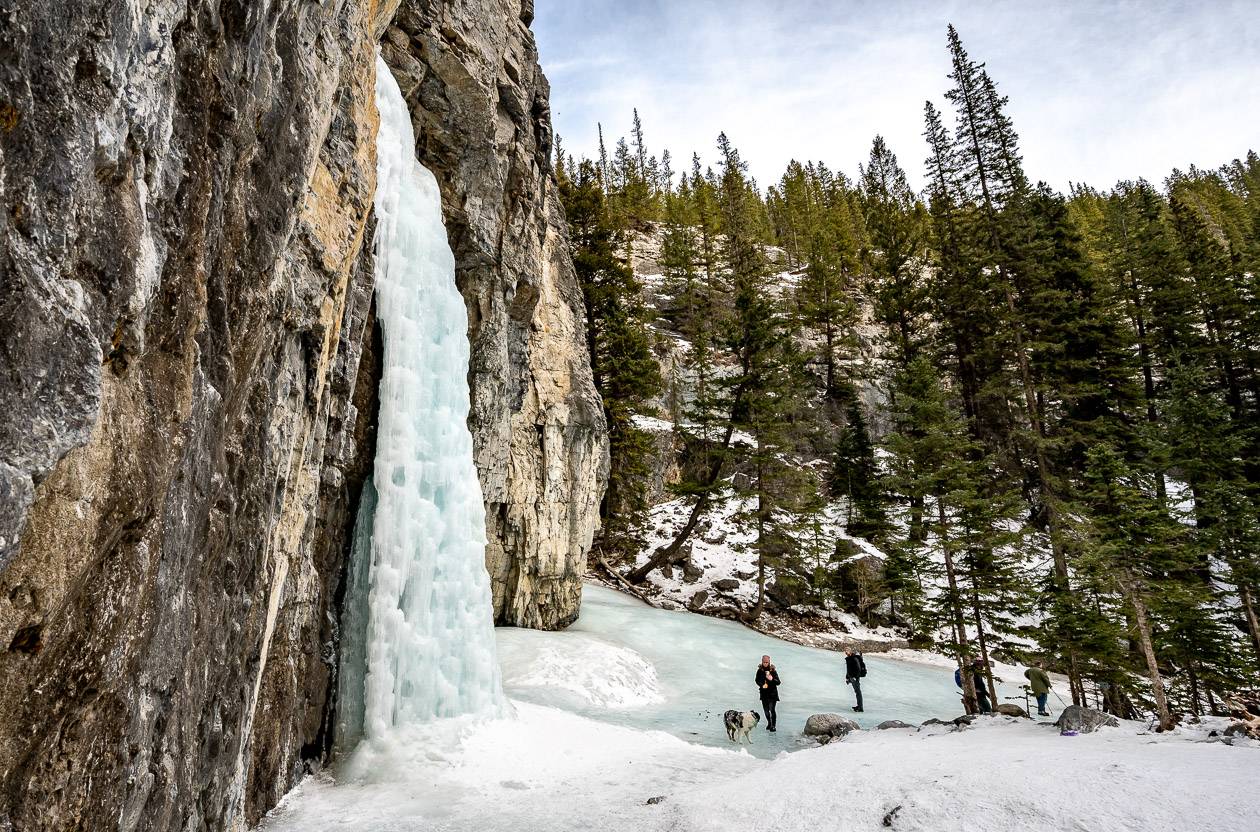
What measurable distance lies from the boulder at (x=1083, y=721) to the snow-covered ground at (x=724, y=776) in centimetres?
23

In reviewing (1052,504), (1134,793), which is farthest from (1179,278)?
(1134,793)

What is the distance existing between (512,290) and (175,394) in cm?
1111

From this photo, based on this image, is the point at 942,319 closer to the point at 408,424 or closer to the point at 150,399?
the point at 408,424

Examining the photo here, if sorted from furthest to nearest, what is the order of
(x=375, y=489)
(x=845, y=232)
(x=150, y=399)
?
(x=845, y=232)
(x=375, y=489)
(x=150, y=399)

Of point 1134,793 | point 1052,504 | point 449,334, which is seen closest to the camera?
point 1134,793

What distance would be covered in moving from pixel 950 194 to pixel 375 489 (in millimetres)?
33707

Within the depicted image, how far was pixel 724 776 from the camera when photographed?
8.04m

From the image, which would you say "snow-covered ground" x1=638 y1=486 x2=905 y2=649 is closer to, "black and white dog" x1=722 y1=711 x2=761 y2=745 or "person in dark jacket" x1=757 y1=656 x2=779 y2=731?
"person in dark jacket" x1=757 y1=656 x2=779 y2=731

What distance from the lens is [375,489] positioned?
8969 mm

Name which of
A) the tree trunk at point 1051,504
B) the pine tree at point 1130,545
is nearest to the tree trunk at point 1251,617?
the pine tree at point 1130,545

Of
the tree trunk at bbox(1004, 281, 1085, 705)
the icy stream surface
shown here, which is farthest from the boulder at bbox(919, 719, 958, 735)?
the tree trunk at bbox(1004, 281, 1085, 705)

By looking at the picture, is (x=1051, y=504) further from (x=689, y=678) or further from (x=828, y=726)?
(x=689, y=678)

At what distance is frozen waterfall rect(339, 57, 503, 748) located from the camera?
26.9ft

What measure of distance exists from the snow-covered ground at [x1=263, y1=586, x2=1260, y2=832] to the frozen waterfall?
0.63m
